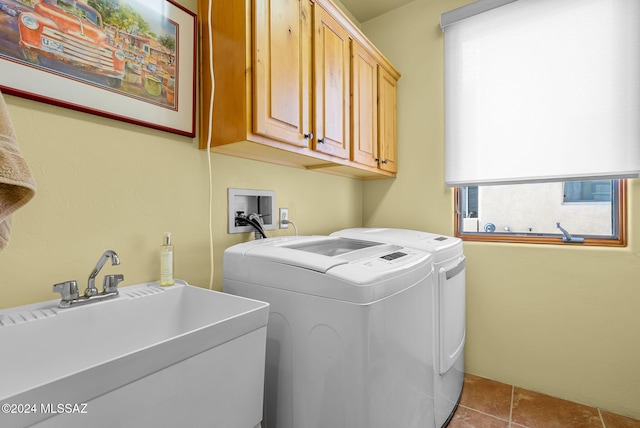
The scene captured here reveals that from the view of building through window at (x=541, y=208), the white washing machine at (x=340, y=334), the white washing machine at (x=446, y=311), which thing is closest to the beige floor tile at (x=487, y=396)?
the white washing machine at (x=446, y=311)

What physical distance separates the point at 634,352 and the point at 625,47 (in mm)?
1654

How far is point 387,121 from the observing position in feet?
7.30

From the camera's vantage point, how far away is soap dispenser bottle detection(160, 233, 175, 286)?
1.10m

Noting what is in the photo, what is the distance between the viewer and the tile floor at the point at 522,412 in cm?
163

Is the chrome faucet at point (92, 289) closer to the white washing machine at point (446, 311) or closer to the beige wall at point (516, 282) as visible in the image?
the white washing machine at point (446, 311)

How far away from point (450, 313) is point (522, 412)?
0.77m

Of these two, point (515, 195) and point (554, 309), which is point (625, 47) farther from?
point (554, 309)

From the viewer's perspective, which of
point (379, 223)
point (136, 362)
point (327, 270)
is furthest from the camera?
point (379, 223)

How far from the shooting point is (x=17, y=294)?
2.83 ft

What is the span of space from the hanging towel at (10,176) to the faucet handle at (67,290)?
20 cm

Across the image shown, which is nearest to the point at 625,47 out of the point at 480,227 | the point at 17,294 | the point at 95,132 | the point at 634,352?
the point at 480,227

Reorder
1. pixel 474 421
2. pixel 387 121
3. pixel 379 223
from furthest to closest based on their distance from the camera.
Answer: pixel 379 223 < pixel 387 121 < pixel 474 421

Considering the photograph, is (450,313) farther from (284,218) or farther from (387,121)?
(387,121)

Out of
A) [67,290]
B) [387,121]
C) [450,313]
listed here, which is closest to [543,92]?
[387,121]
